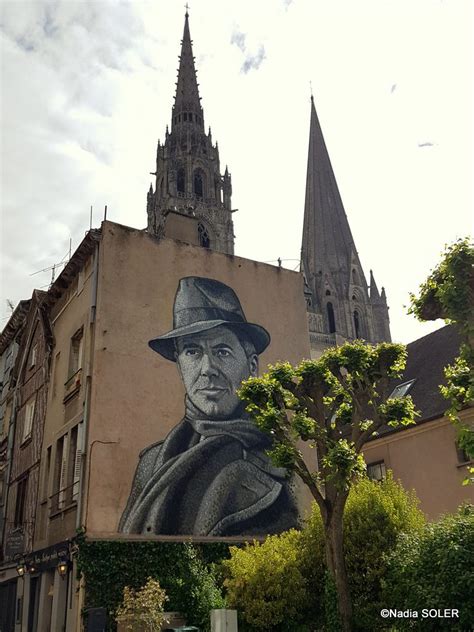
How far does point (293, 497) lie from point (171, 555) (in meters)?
4.81

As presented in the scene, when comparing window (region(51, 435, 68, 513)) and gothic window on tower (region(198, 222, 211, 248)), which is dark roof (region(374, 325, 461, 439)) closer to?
window (region(51, 435, 68, 513))

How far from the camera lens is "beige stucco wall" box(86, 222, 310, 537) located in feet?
60.7

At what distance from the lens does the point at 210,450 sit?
20406 millimetres

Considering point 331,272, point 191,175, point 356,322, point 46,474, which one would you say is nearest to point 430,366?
point 46,474

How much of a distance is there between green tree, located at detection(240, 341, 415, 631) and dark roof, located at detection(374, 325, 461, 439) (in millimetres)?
6238

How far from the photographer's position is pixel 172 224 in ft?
79.5

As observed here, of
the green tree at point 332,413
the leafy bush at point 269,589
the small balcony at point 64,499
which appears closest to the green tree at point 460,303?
the green tree at point 332,413

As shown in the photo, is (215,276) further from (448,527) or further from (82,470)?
(448,527)

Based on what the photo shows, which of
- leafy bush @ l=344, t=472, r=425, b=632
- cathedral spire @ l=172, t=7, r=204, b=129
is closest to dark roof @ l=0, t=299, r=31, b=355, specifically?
leafy bush @ l=344, t=472, r=425, b=632

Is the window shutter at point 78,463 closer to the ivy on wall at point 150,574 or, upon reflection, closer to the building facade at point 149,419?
the building facade at point 149,419

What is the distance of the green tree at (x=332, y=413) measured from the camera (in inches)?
575

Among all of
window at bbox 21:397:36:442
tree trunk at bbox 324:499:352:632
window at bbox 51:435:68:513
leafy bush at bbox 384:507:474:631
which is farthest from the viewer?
window at bbox 21:397:36:442

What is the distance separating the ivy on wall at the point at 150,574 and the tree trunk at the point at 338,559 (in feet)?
12.6

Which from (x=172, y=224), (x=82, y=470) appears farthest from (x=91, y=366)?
(x=172, y=224)
